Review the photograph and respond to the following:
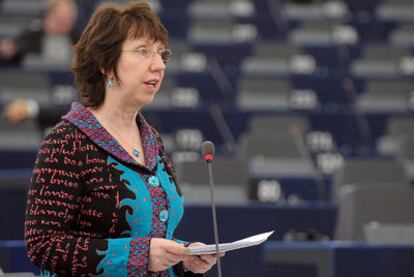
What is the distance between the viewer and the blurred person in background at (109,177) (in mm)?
2018

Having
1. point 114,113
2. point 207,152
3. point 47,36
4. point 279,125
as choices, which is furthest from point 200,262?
point 47,36

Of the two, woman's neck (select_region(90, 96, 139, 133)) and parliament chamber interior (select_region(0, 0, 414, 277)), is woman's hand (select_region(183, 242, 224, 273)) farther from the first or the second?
parliament chamber interior (select_region(0, 0, 414, 277))

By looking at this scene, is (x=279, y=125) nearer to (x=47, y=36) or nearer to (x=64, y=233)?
(x=47, y=36)

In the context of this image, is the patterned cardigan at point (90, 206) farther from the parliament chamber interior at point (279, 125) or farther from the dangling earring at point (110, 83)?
the parliament chamber interior at point (279, 125)

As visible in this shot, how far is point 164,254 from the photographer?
204cm

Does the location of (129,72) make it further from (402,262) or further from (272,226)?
(272,226)

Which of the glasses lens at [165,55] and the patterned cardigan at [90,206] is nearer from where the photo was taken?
the patterned cardigan at [90,206]

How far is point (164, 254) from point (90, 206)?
0.18 meters

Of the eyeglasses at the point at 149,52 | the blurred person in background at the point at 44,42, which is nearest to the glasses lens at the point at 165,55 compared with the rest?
the eyeglasses at the point at 149,52

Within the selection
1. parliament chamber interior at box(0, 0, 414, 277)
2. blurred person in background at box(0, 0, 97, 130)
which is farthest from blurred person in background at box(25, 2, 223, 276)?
blurred person in background at box(0, 0, 97, 130)

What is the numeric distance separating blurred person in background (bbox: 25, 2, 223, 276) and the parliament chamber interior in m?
0.88

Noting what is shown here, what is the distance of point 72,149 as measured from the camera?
206 cm

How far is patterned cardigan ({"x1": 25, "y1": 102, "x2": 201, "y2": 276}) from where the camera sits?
2010 mm

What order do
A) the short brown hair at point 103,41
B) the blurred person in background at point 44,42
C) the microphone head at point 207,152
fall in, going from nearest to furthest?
the short brown hair at point 103,41
the microphone head at point 207,152
the blurred person in background at point 44,42
